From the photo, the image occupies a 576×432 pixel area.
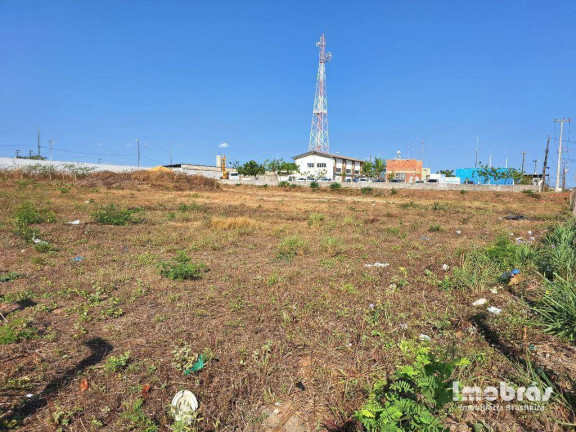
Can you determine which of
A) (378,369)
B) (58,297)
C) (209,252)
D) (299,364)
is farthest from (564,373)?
(209,252)

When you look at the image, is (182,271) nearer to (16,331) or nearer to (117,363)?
(16,331)

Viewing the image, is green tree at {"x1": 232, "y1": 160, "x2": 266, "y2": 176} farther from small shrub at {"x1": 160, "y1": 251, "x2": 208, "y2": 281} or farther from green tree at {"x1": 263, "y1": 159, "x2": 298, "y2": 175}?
small shrub at {"x1": 160, "y1": 251, "x2": 208, "y2": 281}

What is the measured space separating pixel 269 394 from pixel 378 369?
0.84 m

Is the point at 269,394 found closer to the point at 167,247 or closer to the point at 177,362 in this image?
the point at 177,362

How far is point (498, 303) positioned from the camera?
390cm

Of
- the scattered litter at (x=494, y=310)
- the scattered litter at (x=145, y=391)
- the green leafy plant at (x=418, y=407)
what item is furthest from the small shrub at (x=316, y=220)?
the green leafy plant at (x=418, y=407)

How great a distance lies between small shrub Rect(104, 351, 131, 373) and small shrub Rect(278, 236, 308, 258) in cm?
389

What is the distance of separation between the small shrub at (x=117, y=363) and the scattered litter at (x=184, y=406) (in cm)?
67

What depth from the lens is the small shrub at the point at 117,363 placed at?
8.57 ft

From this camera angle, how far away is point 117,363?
2.68m

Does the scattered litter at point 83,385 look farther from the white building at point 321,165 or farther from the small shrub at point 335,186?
the white building at point 321,165

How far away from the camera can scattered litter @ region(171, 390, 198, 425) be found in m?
2.13

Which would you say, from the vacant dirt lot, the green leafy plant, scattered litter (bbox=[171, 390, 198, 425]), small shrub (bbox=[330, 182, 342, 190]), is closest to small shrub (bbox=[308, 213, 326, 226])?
the vacant dirt lot

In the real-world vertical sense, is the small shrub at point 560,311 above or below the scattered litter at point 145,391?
above
